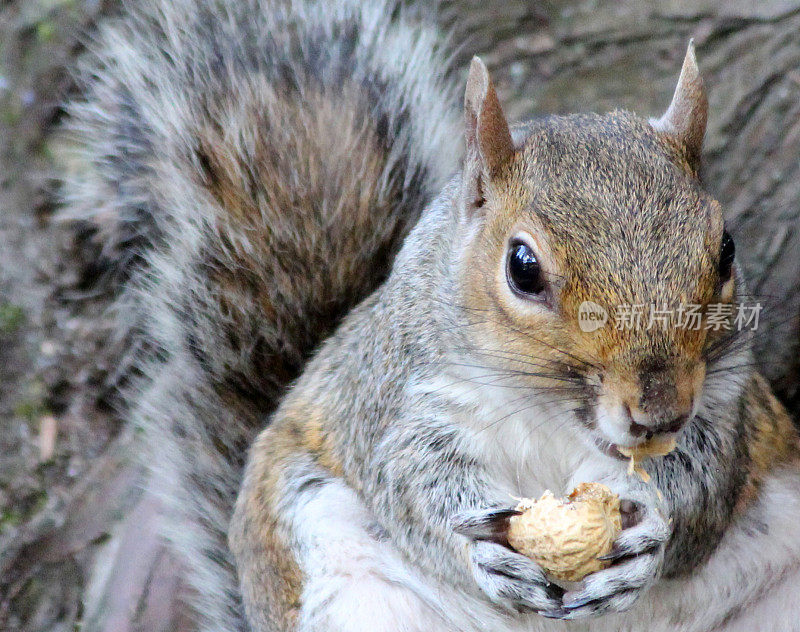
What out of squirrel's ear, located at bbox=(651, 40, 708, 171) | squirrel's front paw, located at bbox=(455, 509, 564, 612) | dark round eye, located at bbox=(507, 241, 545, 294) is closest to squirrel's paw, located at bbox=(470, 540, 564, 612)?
squirrel's front paw, located at bbox=(455, 509, 564, 612)

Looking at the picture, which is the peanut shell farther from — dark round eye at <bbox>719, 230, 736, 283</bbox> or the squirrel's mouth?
dark round eye at <bbox>719, 230, 736, 283</bbox>

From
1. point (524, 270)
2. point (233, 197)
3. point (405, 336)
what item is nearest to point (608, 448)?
point (524, 270)

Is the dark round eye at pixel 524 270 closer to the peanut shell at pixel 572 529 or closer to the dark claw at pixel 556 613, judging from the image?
the peanut shell at pixel 572 529

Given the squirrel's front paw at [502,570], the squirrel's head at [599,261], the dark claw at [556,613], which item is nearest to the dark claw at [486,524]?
the squirrel's front paw at [502,570]

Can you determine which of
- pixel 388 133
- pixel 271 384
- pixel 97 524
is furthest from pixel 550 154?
pixel 97 524

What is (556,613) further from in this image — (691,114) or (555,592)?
(691,114)

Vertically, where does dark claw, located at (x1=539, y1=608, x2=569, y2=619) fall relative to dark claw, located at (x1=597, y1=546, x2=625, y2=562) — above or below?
below

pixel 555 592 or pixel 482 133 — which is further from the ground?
pixel 482 133
